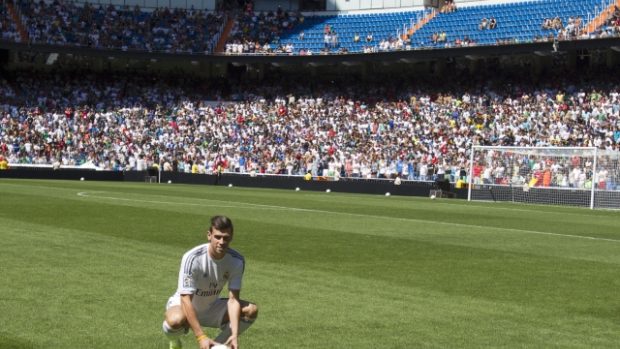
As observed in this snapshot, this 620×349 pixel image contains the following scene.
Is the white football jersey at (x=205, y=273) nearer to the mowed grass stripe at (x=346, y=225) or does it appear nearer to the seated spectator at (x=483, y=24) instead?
the mowed grass stripe at (x=346, y=225)

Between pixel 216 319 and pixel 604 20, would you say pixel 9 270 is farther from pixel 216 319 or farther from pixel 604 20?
pixel 604 20

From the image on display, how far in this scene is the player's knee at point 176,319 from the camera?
27.2 feet

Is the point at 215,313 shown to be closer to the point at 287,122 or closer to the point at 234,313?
the point at 234,313

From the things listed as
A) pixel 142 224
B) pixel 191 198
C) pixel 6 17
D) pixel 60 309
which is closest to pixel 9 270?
pixel 60 309

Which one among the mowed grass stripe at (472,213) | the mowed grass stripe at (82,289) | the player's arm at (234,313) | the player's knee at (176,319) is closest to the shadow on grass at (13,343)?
the mowed grass stripe at (82,289)

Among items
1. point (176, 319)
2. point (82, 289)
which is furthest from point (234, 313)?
point (82, 289)

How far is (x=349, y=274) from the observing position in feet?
52.1

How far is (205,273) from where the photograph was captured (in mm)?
8266

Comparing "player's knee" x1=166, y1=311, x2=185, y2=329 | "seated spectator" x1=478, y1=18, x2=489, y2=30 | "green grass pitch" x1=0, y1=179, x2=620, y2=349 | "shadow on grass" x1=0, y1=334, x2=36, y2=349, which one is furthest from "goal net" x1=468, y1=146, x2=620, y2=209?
"player's knee" x1=166, y1=311, x2=185, y2=329

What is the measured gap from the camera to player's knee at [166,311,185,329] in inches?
327

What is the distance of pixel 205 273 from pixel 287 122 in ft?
192

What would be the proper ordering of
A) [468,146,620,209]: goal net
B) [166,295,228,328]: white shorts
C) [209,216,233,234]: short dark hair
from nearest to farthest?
1. [209,216,233,234]: short dark hair
2. [166,295,228,328]: white shorts
3. [468,146,620,209]: goal net

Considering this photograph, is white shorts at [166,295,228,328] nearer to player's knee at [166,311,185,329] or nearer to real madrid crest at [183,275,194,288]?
player's knee at [166,311,185,329]

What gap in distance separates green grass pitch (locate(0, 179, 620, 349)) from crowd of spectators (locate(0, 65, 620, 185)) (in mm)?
26026
